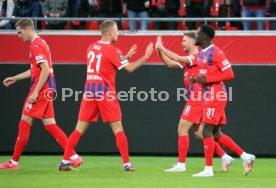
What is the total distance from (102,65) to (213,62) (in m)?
1.66

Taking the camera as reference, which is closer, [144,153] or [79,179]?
[79,179]

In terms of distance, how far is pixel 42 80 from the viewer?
12.0 metres

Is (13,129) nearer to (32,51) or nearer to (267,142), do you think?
(32,51)

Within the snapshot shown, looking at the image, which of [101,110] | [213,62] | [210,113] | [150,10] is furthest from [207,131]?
[150,10]

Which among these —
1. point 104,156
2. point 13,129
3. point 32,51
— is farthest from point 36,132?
point 32,51

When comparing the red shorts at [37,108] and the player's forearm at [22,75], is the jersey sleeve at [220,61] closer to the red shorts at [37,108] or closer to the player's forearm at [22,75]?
the red shorts at [37,108]

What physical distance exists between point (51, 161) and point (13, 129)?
5.92 feet

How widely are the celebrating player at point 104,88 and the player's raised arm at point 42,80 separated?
0.68 metres

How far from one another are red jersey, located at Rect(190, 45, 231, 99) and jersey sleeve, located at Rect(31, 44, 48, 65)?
242 centimetres

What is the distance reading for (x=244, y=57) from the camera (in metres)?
15.6

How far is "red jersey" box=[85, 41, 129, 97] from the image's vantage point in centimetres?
1170

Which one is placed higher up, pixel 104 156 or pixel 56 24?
pixel 56 24

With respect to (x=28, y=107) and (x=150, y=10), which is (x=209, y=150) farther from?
(x=150, y=10)

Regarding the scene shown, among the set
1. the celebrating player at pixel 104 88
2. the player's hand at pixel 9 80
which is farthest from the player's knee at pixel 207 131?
the player's hand at pixel 9 80
